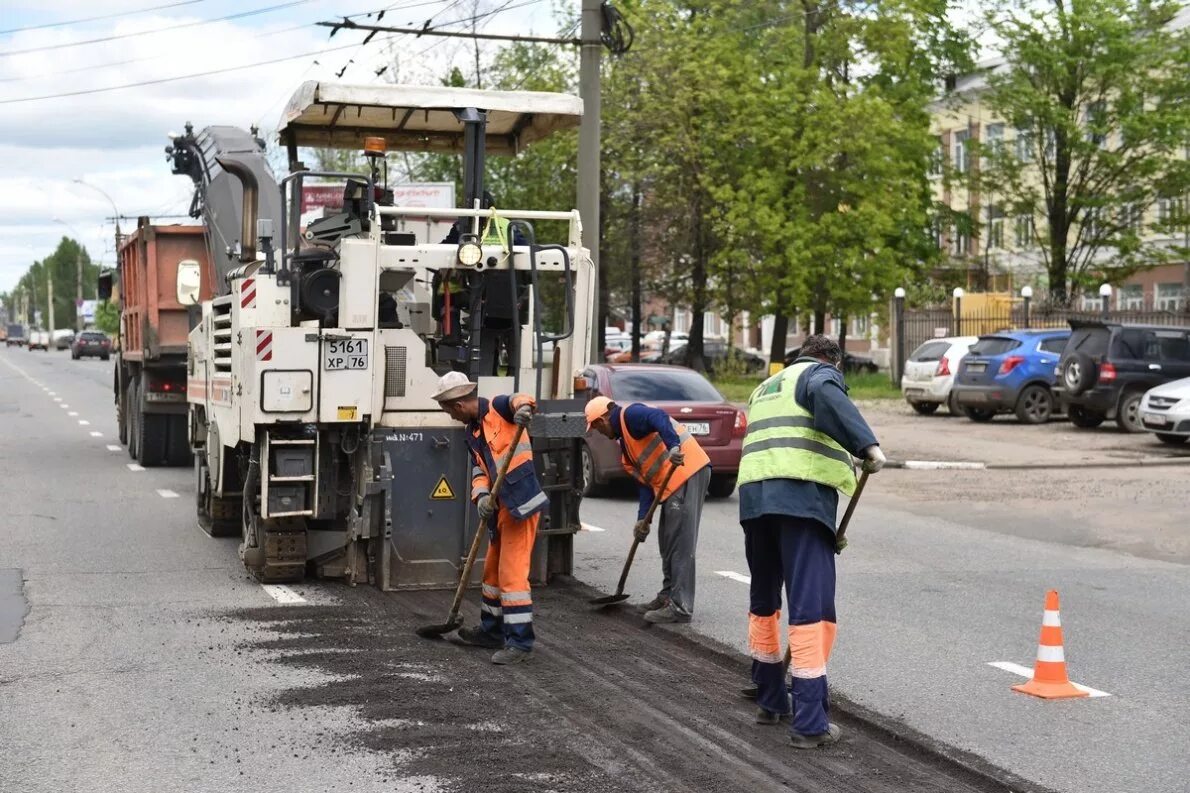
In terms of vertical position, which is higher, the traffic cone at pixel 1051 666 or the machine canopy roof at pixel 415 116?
the machine canopy roof at pixel 415 116

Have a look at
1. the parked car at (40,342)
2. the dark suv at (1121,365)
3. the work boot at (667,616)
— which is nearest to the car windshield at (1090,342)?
the dark suv at (1121,365)

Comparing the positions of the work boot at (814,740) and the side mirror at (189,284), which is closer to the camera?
the work boot at (814,740)

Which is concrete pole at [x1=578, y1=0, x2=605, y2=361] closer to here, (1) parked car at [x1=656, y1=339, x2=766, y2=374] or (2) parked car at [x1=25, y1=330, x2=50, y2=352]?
(1) parked car at [x1=656, y1=339, x2=766, y2=374]

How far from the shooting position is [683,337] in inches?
2505

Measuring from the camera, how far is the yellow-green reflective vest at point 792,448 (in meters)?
6.72

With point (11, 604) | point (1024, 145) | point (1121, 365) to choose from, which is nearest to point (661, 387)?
point (11, 604)

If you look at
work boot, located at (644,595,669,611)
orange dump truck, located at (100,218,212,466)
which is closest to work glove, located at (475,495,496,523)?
work boot, located at (644,595,669,611)

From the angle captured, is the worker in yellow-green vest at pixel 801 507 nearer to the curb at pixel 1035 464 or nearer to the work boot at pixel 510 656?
the work boot at pixel 510 656

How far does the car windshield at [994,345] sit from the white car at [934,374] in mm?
826

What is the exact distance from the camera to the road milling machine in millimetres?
10031

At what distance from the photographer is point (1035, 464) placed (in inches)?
811

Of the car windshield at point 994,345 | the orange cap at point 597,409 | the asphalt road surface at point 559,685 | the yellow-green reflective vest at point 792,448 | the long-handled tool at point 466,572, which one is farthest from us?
the car windshield at point 994,345

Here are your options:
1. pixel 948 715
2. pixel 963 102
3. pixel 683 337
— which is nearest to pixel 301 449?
pixel 948 715

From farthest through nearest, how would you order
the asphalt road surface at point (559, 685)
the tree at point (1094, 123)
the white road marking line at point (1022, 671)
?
the tree at point (1094, 123) < the white road marking line at point (1022, 671) < the asphalt road surface at point (559, 685)
